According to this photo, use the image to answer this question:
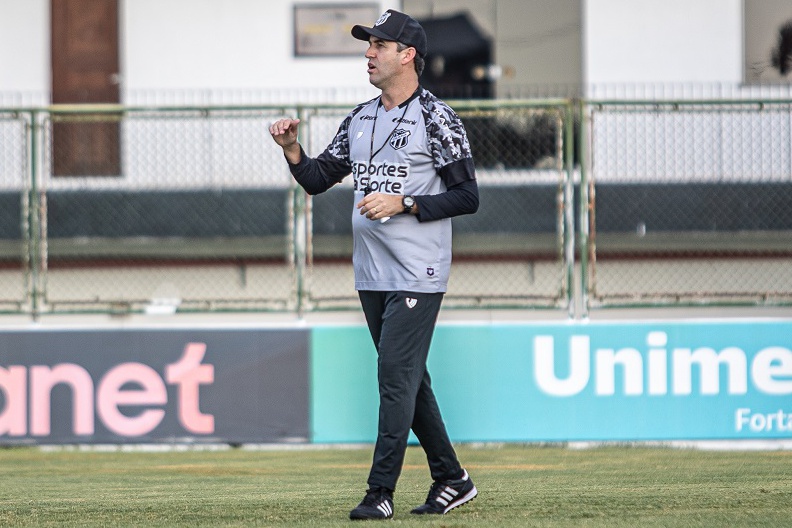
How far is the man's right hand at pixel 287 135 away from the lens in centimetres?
486

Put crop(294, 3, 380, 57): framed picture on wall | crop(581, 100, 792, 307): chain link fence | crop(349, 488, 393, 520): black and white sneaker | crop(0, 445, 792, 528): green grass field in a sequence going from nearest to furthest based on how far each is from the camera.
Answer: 1. crop(349, 488, 393, 520): black and white sneaker
2. crop(0, 445, 792, 528): green grass field
3. crop(581, 100, 792, 307): chain link fence
4. crop(294, 3, 380, 57): framed picture on wall

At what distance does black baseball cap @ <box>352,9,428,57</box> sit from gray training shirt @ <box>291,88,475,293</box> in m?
0.18

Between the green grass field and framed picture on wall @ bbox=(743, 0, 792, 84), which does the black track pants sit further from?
framed picture on wall @ bbox=(743, 0, 792, 84)

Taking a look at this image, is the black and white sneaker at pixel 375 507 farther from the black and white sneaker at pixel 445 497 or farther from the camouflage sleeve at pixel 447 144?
the camouflage sleeve at pixel 447 144

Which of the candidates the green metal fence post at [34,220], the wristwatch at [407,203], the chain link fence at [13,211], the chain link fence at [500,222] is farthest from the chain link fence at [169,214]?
the wristwatch at [407,203]

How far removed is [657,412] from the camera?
8.62 metres

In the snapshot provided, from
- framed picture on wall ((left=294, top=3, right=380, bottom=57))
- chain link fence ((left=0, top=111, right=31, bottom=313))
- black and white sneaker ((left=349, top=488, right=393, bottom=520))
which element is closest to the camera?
black and white sneaker ((left=349, top=488, right=393, bottom=520))

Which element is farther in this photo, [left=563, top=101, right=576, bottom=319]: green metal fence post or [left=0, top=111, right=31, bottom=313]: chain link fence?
[left=0, top=111, right=31, bottom=313]: chain link fence

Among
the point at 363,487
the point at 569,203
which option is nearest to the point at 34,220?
the point at 569,203

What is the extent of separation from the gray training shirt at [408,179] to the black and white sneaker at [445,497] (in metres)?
0.72

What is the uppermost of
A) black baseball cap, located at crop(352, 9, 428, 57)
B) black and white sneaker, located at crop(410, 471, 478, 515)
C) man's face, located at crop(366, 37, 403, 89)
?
black baseball cap, located at crop(352, 9, 428, 57)

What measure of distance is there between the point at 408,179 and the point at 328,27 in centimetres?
862

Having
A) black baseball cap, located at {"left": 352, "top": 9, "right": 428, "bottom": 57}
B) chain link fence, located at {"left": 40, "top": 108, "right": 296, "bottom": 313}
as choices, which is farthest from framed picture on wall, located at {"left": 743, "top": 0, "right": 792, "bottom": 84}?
black baseball cap, located at {"left": 352, "top": 9, "right": 428, "bottom": 57}

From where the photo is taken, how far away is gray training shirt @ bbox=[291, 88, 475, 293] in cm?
490
